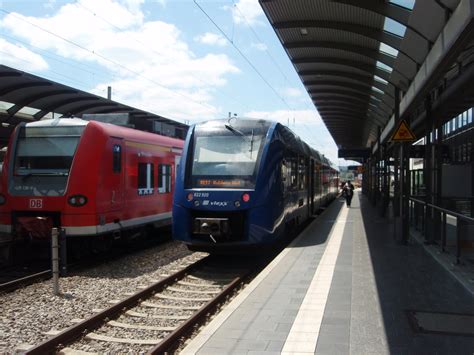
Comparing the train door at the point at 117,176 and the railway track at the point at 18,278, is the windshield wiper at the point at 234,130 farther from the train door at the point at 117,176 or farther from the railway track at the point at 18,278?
the railway track at the point at 18,278

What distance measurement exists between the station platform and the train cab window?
4145 mm

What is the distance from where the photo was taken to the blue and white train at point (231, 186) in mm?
9289

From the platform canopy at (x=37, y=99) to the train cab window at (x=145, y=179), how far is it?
1.26 m

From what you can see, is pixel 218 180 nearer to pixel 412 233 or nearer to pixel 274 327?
pixel 274 327

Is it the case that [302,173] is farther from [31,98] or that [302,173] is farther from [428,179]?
[31,98]

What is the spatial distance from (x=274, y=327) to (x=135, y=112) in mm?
14599

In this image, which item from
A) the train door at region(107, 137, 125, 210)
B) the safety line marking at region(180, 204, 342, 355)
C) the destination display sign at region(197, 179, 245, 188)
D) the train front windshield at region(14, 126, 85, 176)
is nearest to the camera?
the safety line marking at region(180, 204, 342, 355)

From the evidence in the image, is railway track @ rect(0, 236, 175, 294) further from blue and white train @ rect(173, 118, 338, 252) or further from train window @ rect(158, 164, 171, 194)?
blue and white train @ rect(173, 118, 338, 252)

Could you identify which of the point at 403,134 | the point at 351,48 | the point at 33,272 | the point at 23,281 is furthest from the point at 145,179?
the point at 403,134

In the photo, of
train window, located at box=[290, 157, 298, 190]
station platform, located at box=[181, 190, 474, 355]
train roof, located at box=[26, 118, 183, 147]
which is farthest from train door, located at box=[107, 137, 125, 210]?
train window, located at box=[290, 157, 298, 190]

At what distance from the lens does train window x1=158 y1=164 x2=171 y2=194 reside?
13.0 m

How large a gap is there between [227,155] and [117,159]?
2.43 meters

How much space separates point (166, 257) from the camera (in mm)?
11117

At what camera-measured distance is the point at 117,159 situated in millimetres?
10609
